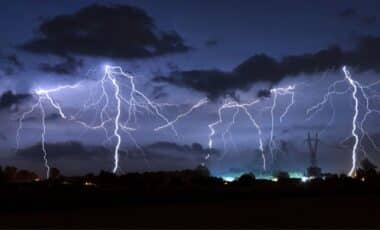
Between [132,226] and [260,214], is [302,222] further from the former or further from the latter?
[132,226]

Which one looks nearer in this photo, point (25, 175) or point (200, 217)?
point (200, 217)

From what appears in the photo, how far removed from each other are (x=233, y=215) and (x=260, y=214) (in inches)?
39.7

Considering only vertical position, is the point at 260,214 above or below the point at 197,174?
below

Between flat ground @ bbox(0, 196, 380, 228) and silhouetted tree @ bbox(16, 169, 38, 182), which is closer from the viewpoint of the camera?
flat ground @ bbox(0, 196, 380, 228)

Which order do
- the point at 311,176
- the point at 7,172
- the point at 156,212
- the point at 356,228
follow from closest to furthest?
the point at 356,228, the point at 156,212, the point at 311,176, the point at 7,172

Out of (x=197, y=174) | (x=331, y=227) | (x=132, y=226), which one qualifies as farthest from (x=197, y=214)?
(x=197, y=174)

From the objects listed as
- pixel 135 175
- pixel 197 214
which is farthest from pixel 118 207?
pixel 135 175

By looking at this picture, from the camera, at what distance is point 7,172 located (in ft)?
242

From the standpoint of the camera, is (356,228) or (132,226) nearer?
(356,228)

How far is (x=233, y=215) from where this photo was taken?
778 inches

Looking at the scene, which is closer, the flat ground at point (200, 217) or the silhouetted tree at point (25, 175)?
the flat ground at point (200, 217)

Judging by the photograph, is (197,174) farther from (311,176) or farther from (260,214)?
(260,214)

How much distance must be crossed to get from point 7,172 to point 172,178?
2252 centimetres

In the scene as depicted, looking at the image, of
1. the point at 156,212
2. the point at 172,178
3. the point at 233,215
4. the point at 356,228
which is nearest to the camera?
the point at 356,228
